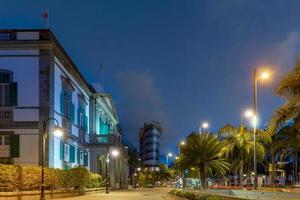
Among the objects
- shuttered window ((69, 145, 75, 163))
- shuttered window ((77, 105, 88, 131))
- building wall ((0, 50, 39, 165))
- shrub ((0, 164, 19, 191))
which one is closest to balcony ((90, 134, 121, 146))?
shuttered window ((77, 105, 88, 131))

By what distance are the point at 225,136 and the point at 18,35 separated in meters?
18.5

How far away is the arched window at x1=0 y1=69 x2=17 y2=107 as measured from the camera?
39.9m

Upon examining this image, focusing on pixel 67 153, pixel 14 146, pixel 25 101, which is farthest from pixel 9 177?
pixel 67 153

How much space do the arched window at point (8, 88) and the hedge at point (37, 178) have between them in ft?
20.8

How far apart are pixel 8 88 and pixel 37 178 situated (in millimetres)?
9841

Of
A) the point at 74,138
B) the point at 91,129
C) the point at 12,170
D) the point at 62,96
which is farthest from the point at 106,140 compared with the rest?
the point at 12,170

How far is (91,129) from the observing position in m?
66.7

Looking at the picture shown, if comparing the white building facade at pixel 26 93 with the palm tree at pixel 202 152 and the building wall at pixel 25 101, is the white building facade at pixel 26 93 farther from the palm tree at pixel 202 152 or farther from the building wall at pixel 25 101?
the palm tree at pixel 202 152

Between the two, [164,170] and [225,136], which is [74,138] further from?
[164,170]

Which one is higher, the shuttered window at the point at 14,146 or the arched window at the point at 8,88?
the arched window at the point at 8,88

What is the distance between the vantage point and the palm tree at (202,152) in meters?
39.0

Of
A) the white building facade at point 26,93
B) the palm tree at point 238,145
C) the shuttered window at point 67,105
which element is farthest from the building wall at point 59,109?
the palm tree at point 238,145

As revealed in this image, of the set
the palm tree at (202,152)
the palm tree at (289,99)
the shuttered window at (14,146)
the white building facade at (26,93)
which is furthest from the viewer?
the white building facade at (26,93)

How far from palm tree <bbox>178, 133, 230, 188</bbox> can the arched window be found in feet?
41.2
